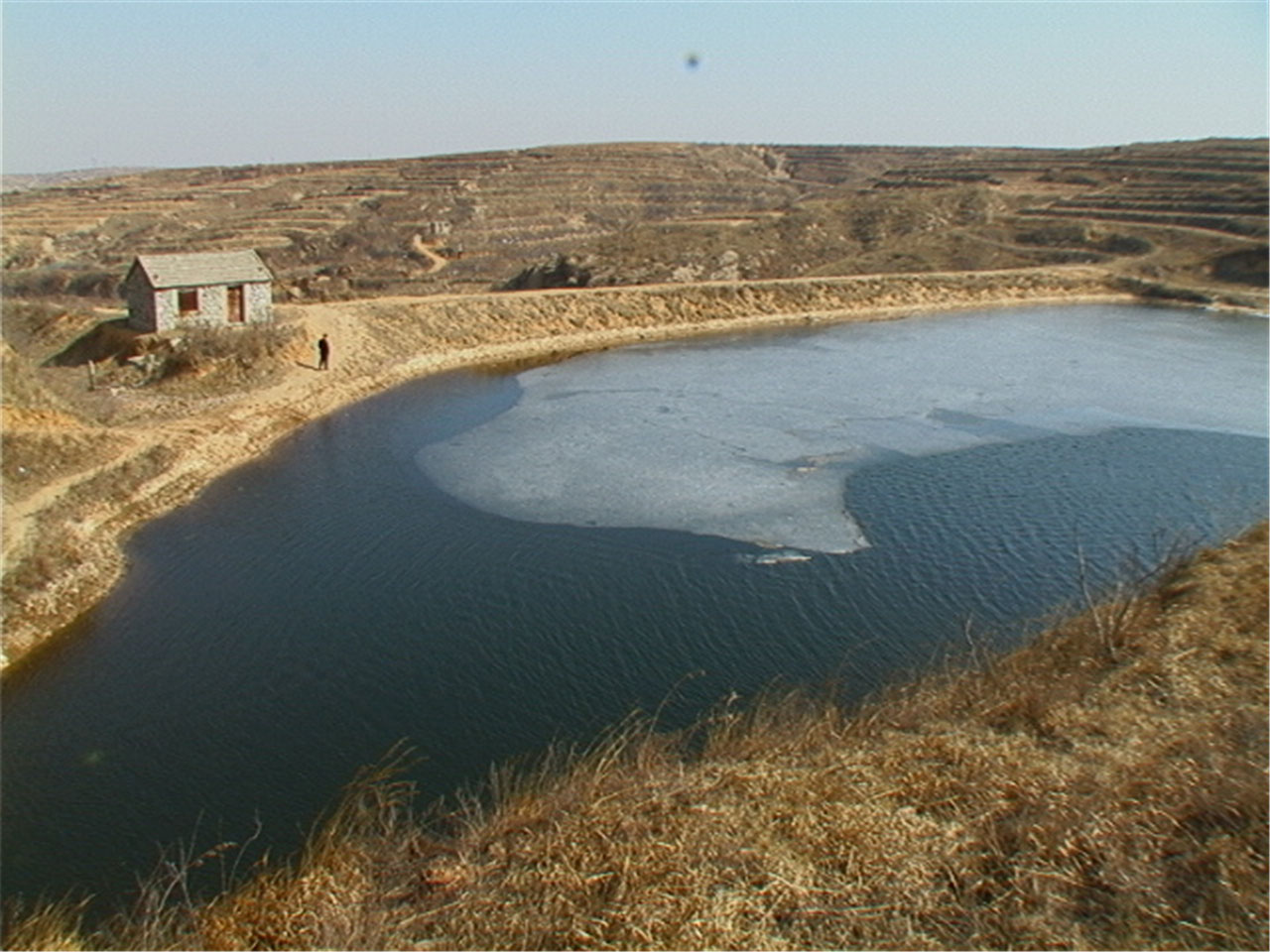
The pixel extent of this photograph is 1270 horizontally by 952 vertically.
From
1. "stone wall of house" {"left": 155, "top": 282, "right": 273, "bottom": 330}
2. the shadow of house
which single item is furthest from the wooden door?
the shadow of house

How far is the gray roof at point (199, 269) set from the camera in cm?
3061

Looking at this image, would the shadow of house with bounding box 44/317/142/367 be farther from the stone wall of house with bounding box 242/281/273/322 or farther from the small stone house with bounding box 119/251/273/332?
the stone wall of house with bounding box 242/281/273/322

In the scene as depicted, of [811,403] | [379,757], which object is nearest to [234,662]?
[379,757]

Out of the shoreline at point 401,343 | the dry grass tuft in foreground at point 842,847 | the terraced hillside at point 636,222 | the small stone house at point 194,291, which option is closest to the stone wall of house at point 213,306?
the small stone house at point 194,291

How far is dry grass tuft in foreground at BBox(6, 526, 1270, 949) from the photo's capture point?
25.9 feet

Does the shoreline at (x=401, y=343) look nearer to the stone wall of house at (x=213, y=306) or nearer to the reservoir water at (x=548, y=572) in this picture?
the reservoir water at (x=548, y=572)

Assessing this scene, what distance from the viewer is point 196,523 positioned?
20844mm

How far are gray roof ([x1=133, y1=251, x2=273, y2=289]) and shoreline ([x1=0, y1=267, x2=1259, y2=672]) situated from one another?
9.31 ft

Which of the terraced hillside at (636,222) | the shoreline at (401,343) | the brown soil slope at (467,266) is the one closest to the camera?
the shoreline at (401,343)

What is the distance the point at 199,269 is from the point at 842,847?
29313 mm

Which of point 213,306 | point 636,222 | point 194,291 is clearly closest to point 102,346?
point 194,291

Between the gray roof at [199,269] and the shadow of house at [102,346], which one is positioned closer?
the shadow of house at [102,346]

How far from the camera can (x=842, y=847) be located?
9.02 meters

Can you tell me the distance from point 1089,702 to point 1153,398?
2385 cm
